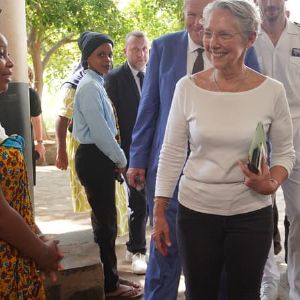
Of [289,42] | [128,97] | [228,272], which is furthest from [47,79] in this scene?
[228,272]

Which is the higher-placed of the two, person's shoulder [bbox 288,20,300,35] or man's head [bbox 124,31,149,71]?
person's shoulder [bbox 288,20,300,35]

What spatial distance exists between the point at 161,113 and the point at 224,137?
80 centimetres

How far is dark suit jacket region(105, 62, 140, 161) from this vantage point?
14.6 ft

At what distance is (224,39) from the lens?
6.70ft

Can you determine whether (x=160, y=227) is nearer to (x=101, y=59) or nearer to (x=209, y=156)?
(x=209, y=156)

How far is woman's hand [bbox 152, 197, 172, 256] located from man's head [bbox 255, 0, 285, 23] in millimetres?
1546

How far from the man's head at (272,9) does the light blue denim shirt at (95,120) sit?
1.15 metres

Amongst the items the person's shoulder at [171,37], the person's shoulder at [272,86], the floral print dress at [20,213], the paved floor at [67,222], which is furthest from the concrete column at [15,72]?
the person's shoulder at [272,86]

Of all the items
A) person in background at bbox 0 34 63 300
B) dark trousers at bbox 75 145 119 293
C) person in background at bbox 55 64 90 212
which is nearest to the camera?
person in background at bbox 0 34 63 300

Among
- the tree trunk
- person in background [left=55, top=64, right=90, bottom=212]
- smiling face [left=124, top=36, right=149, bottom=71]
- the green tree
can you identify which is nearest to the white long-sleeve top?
person in background [left=55, top=64, right=90, bottom=212]

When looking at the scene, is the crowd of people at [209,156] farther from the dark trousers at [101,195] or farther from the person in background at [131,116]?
the person in background at [131,116]

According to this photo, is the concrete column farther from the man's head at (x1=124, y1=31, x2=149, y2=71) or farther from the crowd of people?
the man's head at (x1=124, y1=31, x2=149, y2=71)

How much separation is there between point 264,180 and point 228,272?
1.43ft

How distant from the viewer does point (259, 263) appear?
6.94 feet
